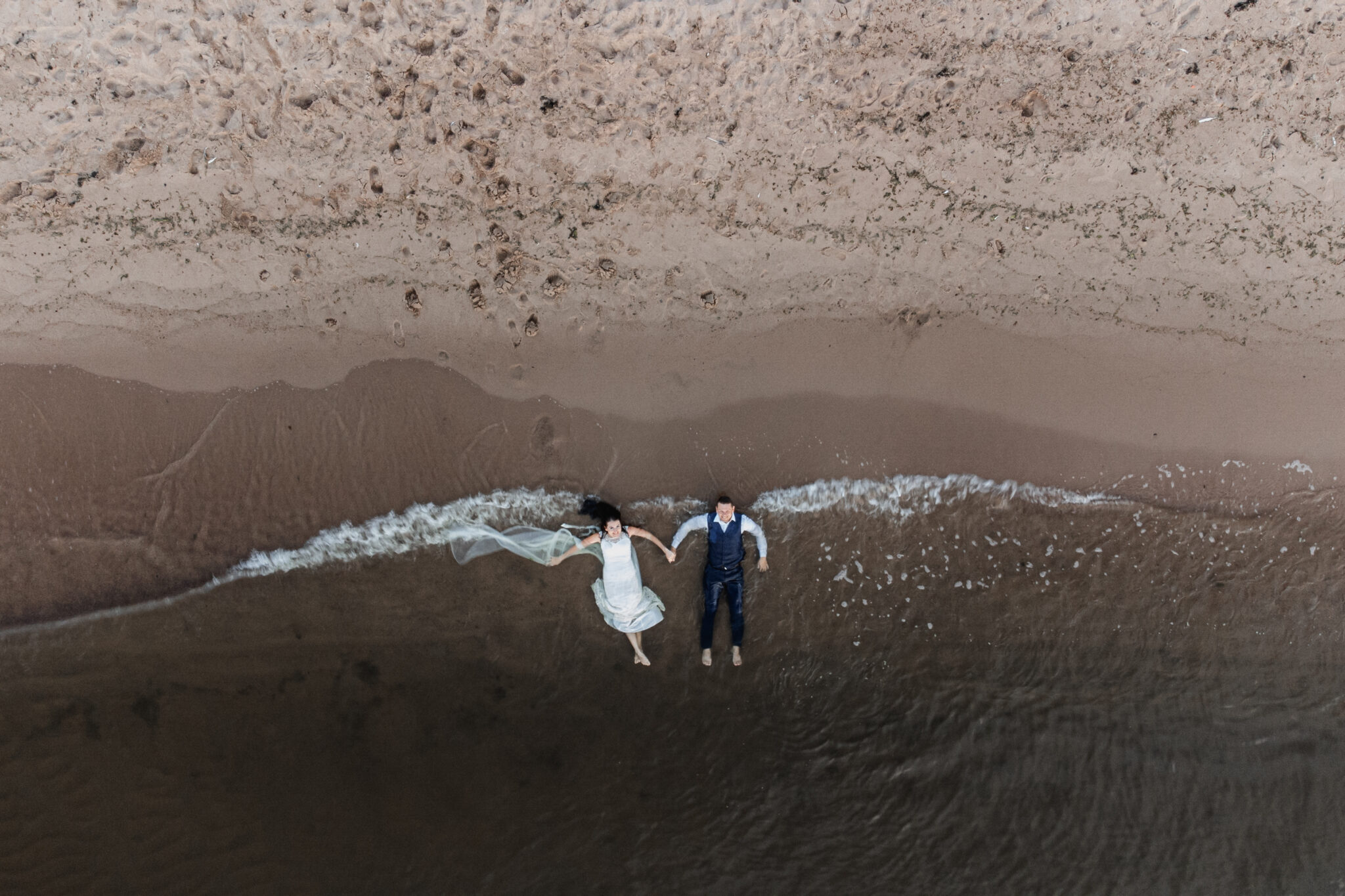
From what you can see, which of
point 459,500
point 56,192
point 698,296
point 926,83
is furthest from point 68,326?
point 926,83

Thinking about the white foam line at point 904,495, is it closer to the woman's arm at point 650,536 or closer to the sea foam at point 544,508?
the sea foam at point 544,508

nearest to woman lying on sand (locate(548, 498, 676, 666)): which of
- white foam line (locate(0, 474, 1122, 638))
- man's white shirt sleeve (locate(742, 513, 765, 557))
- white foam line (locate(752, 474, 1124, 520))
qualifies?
white foam line (locate(0, 474, 1122, 638))

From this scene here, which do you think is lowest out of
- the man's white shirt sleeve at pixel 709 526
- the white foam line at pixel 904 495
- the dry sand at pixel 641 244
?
the man's white shirt sleeve at pixel 709 526

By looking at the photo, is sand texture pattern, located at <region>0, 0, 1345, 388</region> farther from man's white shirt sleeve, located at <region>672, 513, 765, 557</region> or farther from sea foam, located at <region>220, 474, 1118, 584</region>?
man's white shirt sleeve, located at <region>672, 513, 765, 557</region>

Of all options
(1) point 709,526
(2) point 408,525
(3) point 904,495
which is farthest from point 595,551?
(3) point 904,495

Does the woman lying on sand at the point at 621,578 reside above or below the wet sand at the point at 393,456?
below

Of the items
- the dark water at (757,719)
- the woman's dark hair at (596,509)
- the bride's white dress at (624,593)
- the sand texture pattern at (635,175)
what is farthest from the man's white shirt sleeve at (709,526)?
the sand texture pattern at (635,175)

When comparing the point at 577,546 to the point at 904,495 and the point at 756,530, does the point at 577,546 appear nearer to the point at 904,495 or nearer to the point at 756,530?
the point at 756,530
